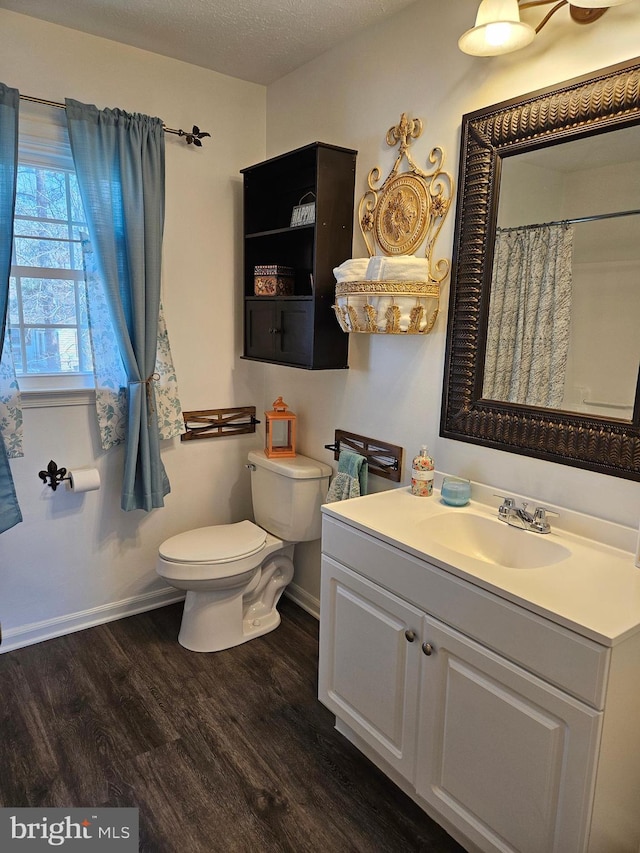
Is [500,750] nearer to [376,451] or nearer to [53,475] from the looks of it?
[376,451]

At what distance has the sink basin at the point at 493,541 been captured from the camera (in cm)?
163

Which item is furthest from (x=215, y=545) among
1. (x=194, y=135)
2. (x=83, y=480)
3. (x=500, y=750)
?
(x=194, y=135)

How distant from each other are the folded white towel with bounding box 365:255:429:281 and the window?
132 cm

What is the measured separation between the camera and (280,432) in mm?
2789

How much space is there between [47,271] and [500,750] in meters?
2.32

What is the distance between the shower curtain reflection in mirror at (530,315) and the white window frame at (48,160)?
66.9 inches

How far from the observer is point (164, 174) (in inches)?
97.9

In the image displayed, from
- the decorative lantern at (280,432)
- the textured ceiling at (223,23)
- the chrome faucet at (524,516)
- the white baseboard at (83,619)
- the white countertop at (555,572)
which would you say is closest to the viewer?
the white countertop at (555,572)

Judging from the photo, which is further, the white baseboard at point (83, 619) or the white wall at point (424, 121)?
the white baseboard at point (83, 619)

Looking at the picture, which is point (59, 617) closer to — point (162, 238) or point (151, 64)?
point (162, 238)

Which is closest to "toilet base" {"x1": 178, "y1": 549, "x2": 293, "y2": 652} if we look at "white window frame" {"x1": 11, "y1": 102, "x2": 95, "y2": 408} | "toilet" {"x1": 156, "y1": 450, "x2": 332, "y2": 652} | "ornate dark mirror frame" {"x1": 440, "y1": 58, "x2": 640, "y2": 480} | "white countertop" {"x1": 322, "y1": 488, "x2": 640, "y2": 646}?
"toilet" {"x1": 156, "y1": 450, "x2": 332, "y2": 652}

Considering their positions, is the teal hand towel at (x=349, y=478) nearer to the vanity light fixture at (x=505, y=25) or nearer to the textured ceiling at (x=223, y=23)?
the vanity light fixture at (x=505, y=25)

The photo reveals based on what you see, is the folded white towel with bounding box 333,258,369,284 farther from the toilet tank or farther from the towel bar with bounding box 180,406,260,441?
the towel bar with bounding box 180,406,260,441

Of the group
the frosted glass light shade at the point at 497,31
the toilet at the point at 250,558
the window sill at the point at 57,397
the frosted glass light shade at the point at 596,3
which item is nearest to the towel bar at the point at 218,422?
the toilet at the point at 250,558
